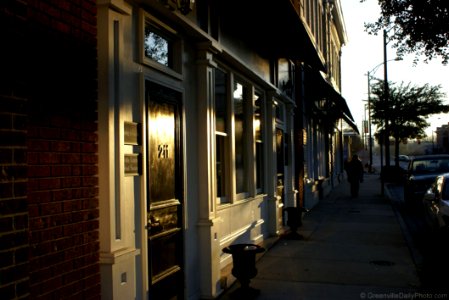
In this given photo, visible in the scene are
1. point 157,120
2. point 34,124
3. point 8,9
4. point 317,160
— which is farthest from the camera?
point 317,160

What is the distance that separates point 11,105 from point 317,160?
680 inches

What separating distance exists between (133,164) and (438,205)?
277 inches

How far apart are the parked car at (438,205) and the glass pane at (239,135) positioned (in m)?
3.54

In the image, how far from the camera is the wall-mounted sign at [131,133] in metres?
4.40

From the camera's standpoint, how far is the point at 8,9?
290cm

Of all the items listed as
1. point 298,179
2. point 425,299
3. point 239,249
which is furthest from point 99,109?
point 298,179

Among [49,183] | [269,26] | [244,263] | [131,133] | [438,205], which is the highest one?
[269,26]

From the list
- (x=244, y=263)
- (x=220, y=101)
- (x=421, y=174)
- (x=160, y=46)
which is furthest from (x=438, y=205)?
(x=421, y=174)

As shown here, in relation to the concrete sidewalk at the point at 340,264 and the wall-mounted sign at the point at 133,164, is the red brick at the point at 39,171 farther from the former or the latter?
the concrete sidewalk at the point at 340,264

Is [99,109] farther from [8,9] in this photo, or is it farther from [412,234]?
[412,234]

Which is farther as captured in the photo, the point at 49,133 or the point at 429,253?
the point at 429,253

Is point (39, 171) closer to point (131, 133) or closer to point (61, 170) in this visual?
point (61, 170)

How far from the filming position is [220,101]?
26.1 feet

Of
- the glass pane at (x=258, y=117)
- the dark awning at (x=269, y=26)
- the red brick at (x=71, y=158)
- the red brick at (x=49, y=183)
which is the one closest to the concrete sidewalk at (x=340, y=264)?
the glass pane at (x=258, y=117)
